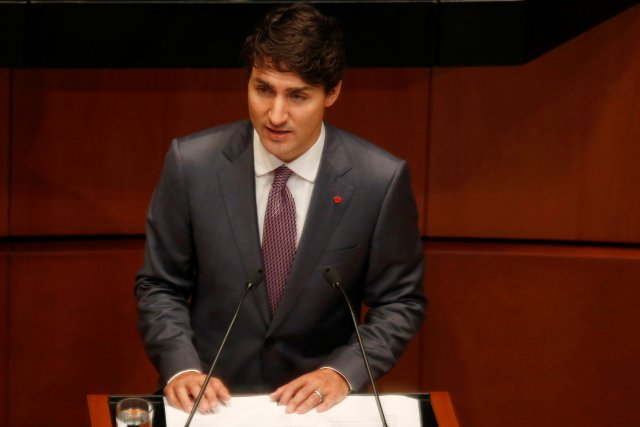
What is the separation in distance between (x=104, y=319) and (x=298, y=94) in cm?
146

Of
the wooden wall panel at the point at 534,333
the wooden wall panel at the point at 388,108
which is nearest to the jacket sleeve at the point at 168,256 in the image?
the wooden wall panel at the point at 388,108

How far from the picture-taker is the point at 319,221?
9.24 ft

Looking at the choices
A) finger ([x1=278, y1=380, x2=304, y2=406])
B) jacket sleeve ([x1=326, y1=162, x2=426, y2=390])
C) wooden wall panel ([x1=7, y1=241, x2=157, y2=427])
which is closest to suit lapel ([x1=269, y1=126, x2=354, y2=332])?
jacket sleeve ([x1=326, y1=162, x2=426, y2=390])

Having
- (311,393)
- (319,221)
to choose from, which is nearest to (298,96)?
(319,221)

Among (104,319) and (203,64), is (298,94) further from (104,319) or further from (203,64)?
(104,319)

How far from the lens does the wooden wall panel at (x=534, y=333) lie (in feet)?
12.5

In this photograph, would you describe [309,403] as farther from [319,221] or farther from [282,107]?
[282,107]

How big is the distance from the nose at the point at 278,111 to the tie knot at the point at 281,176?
0.70 ft

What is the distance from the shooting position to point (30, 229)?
379 centimetres

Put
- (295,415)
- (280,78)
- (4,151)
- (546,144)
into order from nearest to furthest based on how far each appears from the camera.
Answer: (295,415) → (280,78) → (4,151) → (546,144)

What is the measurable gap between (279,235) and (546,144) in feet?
4.30

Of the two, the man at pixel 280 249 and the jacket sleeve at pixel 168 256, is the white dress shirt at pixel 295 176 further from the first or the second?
the jacket sleeve at pixel 168 256

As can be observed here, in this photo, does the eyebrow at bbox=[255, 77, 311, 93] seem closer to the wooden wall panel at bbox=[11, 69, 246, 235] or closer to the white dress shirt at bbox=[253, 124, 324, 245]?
the white dress shirt at bbox=[253, 124, 324, 245]

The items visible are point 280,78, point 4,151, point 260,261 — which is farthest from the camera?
point 4,151
